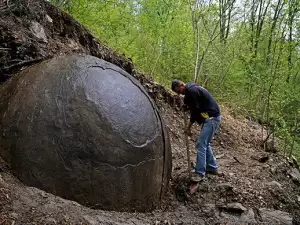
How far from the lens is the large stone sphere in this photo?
3682 mm

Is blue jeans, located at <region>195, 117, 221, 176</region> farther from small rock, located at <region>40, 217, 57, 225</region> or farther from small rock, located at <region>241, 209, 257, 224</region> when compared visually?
small rock, located at <region>40, 217, 57, 225</region>

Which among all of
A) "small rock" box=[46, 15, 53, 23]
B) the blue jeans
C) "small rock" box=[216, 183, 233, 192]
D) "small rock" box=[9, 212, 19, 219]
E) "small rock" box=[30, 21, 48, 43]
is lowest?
"small rock" box=[216, 183, 233, 192]

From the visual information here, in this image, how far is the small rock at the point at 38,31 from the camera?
231 inches

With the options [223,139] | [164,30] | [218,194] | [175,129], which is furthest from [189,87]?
[164,30]

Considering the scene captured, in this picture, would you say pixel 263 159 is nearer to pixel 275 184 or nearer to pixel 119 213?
pixel 275 184

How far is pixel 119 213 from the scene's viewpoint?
389 cm

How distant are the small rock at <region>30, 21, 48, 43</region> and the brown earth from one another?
3cm

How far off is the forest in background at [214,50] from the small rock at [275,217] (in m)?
3.43

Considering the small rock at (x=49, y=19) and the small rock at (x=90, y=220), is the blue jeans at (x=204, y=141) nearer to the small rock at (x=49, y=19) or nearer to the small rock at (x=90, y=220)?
the small rock at (x=90, y=220)

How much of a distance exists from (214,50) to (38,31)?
734 cm

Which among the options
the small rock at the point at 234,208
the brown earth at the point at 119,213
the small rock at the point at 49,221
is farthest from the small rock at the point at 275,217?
the small rock at the point at 49,221

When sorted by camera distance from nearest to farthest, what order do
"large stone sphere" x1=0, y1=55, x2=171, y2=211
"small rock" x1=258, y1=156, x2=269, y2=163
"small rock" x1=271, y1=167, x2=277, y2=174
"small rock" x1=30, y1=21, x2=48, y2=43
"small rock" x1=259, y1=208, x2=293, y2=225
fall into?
"large stone sphere" x1=0, y1=55, x2=171, y2=211
"small rock" x1=259, y1=208, x2=293, y2=225
"small rock" x1=30, y1=21, x2=48, y2=43
"small rock" x1=271, y1=167, x2=277, y2=174
"small rock" x1=258, y1=156, x2=269, y2=163

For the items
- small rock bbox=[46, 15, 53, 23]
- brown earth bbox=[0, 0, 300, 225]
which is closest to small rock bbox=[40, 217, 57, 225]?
brown earth bbox=[0, 0, 300, 225]

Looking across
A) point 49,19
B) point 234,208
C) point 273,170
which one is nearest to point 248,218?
point 234,208
